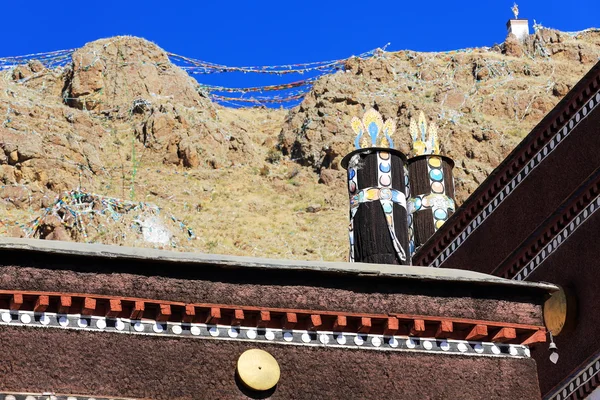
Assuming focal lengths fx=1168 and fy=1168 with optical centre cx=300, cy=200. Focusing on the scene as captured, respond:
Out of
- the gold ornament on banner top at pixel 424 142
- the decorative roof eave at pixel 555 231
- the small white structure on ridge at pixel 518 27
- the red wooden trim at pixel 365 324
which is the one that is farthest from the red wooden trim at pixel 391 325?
A: the small white structure on ridge at pixel 518 27

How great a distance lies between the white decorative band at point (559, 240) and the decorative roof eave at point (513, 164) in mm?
1582

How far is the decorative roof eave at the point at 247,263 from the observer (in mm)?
10141

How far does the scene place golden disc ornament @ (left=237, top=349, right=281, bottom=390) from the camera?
33.6ft

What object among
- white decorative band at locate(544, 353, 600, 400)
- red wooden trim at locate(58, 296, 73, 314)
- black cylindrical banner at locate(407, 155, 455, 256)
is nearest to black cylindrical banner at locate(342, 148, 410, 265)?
black cylindrical banner at locate(407, 155, 455, 256)

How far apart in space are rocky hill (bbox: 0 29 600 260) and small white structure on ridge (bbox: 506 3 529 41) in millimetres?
2871

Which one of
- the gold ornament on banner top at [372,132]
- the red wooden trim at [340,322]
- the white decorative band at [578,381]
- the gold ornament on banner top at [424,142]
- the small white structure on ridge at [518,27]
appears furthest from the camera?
the small white structure on ridge at [518,27]

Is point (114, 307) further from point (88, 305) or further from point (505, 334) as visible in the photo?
point (505, 334)

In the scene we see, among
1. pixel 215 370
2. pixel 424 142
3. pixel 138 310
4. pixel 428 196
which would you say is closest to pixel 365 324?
pixel 215 370

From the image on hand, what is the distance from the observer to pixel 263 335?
10.6 metres

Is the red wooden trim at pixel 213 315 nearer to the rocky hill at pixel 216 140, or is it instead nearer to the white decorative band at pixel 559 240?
the white decorative band at pixel 559 240

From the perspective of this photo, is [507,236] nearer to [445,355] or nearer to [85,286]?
[445,355]

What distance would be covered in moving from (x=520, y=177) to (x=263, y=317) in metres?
6.89

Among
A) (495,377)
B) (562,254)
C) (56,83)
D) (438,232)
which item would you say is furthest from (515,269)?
(56,83)

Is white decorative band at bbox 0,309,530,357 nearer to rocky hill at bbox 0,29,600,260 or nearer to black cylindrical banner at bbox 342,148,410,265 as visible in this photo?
black cylindrical banner at bbox 342,148,410,265
